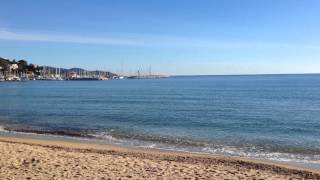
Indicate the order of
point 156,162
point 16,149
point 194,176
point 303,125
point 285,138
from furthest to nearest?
point 303,125 → point 285,138 → point 16,149 → point 156,162 → point 194,176

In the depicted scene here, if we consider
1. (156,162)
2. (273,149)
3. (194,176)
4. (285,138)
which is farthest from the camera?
(285,138)

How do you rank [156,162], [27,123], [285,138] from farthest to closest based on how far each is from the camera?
[27,123]
[285,138]
[156,162]

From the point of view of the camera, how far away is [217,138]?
99.9 ft

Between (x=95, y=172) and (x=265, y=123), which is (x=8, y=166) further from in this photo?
(x=265, y=123)

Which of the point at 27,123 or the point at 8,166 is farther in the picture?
the point at 27,123

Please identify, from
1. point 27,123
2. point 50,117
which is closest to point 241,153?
point 27,123

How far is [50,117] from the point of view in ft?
151

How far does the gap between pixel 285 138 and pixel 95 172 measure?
18.3 m

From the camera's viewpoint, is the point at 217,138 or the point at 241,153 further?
the point at 217,138

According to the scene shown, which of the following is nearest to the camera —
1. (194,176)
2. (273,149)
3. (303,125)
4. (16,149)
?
(194,176)

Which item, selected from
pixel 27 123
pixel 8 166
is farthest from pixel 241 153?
pixel 27 123

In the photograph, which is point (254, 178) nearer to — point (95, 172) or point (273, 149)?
point (95, 172)

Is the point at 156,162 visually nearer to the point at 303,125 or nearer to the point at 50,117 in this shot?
the point at 303,125

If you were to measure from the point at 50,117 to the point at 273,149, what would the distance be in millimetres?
27017
